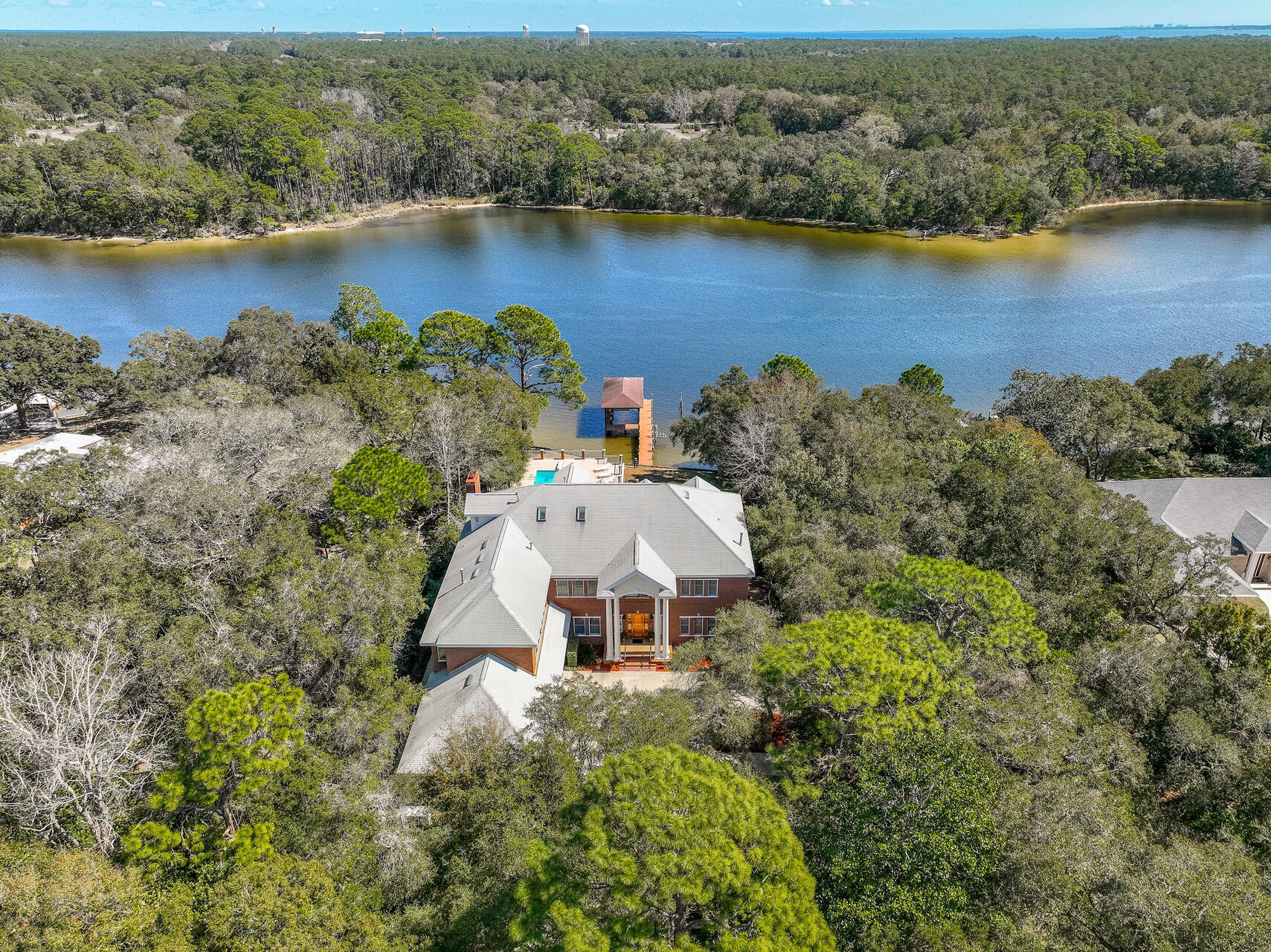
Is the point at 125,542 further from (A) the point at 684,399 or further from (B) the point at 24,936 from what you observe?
(A) the point at 684,399

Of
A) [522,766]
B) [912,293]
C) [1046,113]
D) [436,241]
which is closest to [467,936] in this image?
[522,766]

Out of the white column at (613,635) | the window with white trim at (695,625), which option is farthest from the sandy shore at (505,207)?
the white column at (613,635)

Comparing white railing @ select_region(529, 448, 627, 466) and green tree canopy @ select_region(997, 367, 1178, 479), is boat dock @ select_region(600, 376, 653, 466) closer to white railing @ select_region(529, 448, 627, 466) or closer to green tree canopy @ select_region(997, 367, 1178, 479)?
white railing @ select_region(529, 448, 627, 466)

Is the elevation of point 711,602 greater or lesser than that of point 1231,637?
lesser

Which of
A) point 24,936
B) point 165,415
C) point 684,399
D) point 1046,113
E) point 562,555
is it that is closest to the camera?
point 24,936

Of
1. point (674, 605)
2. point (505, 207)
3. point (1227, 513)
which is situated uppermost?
point (505, 207)

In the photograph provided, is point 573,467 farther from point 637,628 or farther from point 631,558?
point 631,558

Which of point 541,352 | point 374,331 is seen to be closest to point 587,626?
point 541,352
